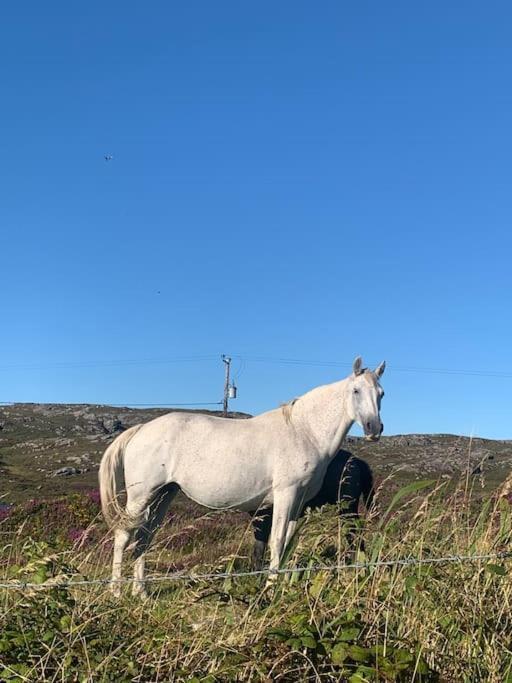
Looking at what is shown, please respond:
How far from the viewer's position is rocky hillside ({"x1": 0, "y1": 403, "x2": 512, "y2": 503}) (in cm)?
2570

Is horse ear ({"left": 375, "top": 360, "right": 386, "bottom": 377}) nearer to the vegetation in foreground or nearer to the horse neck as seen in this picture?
the horse neck

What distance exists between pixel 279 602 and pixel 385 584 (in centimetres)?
84

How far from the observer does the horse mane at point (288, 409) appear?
8.61 meters

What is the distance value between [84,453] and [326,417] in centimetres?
3103

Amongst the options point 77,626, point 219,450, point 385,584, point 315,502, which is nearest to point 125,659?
point 77,626

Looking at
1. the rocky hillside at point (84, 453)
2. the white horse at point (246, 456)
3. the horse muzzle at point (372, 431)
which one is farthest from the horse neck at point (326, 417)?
the rocky hillside at point (84, 453)

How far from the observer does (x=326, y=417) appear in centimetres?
857

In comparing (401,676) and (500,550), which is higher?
(500,550)

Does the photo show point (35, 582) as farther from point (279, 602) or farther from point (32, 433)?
point (32, 433)

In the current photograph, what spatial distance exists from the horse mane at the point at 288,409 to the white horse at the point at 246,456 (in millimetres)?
12

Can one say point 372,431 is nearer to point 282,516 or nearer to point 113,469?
point 282,516

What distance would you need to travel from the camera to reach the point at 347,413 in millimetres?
8531

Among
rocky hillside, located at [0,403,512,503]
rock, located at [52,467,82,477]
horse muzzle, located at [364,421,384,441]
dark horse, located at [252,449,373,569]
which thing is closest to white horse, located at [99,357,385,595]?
horse muzzle, located at [364,421,384,441]

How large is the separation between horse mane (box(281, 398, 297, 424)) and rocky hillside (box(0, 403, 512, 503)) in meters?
2.96
